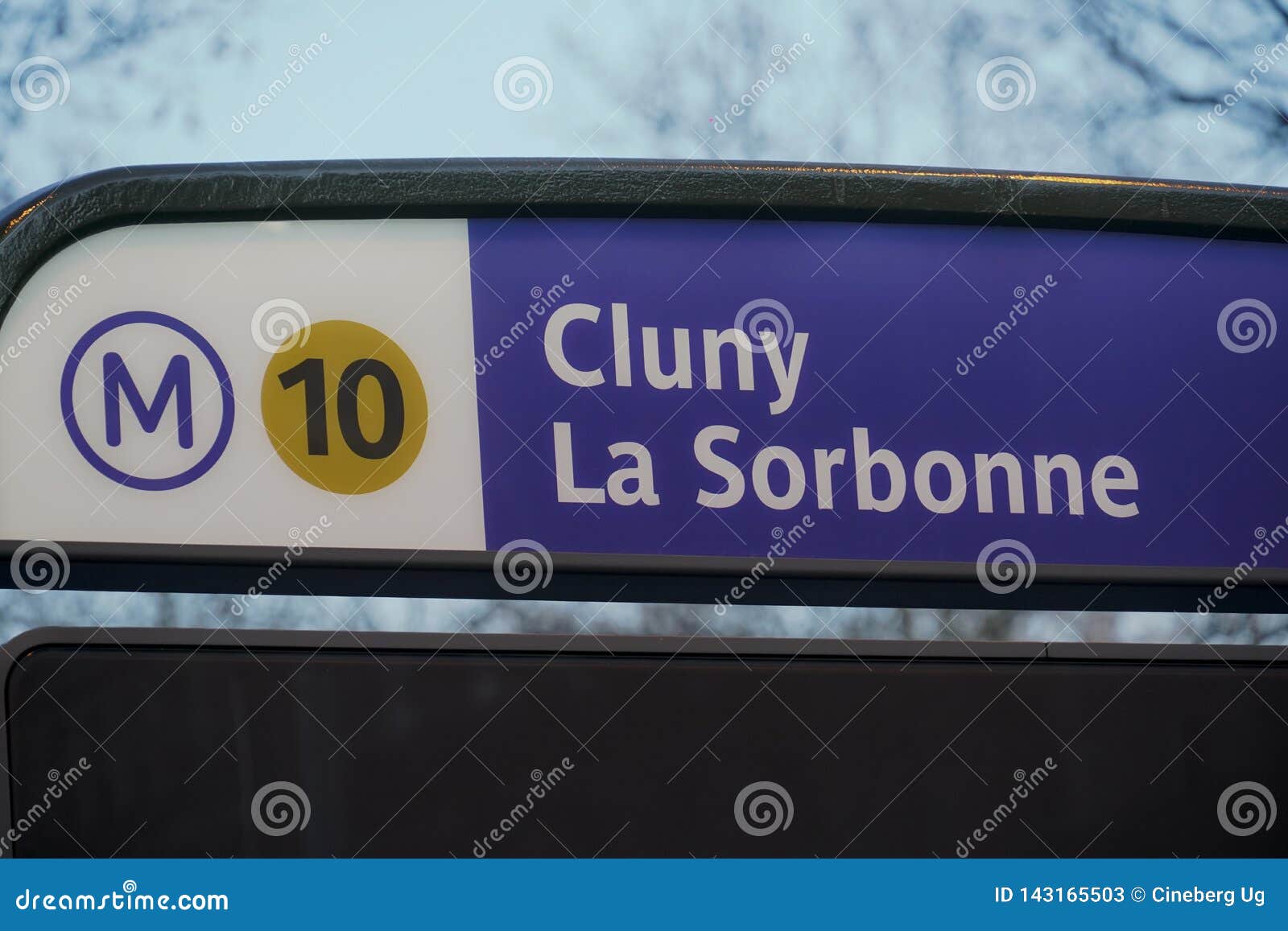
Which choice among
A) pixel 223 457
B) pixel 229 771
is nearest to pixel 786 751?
pixel 229 771

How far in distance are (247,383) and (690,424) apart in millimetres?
678

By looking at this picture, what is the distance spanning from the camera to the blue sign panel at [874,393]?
2.09 m

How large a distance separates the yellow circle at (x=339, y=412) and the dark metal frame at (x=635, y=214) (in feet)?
0.52

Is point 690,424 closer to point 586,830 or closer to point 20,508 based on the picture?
point 586,830
